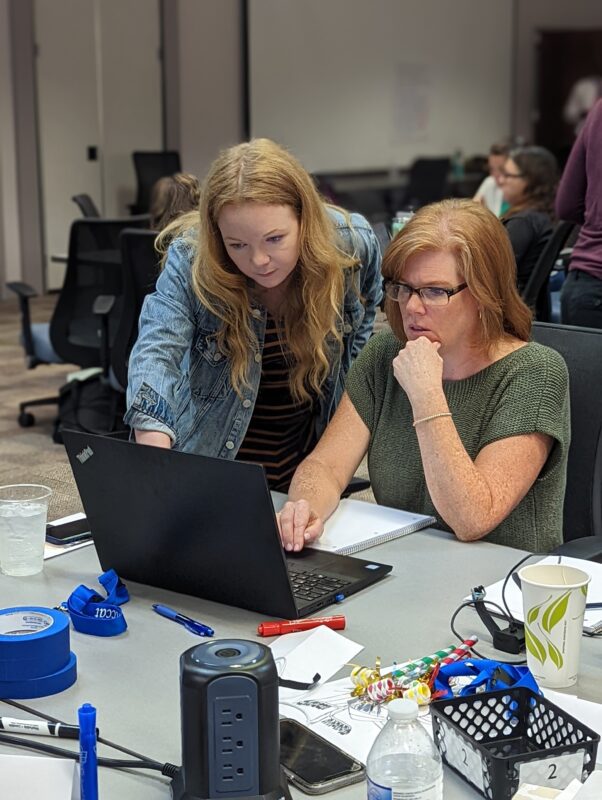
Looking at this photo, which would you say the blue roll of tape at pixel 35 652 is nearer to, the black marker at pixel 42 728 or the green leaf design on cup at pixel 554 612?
the black marker at pixel 42 728

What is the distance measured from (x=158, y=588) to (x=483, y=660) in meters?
0.55

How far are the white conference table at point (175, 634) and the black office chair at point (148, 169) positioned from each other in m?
7.94

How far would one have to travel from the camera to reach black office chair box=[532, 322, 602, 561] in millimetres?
1976

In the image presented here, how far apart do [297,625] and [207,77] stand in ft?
30.1

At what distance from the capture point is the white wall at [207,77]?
9.82m

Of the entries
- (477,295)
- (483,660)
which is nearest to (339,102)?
(477,295)

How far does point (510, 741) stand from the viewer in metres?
1.12

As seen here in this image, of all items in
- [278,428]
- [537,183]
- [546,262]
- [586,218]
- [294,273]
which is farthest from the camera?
[537,183]

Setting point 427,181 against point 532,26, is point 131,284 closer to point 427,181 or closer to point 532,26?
point 427,181

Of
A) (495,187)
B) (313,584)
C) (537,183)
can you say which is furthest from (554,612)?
(495,187)

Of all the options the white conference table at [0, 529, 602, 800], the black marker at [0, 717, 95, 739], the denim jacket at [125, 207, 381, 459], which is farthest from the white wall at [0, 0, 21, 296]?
the black marker at [0, 717, 95, 739]

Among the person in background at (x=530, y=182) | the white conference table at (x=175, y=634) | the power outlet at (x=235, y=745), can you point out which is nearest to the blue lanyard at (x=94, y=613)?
the white conference table at (x=175, y=634)

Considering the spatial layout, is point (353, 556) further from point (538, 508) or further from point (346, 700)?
point (346, 700)

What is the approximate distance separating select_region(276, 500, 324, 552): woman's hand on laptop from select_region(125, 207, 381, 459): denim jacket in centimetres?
39
